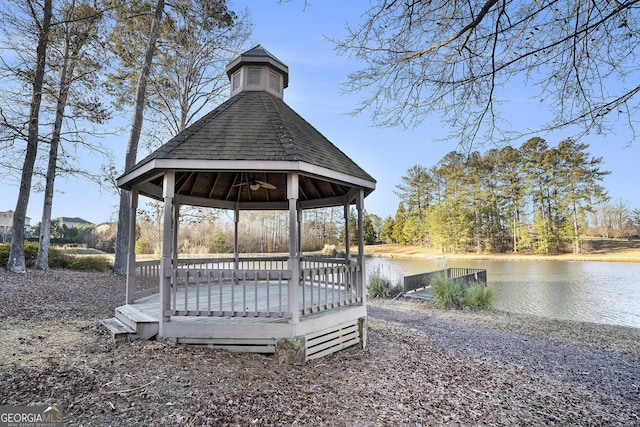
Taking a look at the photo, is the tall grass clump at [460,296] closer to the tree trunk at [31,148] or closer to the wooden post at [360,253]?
the wooden post at [360,253]

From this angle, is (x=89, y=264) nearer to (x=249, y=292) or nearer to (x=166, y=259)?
(x=249, y=292)

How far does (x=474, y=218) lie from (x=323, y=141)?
33921 millimetres

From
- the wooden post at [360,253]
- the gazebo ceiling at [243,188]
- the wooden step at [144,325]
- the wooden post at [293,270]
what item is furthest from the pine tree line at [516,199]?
the wooden step at [144,325]

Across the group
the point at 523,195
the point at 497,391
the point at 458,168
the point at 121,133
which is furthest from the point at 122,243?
the point at 523,195

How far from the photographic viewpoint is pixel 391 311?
9.78 m

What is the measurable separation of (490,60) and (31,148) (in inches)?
535

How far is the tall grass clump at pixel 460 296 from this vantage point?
1074cm

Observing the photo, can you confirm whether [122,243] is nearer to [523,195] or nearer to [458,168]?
[458,168]

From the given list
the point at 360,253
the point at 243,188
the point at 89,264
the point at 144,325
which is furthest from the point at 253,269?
the point at 89,264

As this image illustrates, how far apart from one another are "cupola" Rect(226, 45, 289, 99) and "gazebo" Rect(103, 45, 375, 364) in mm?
21

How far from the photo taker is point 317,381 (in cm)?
398

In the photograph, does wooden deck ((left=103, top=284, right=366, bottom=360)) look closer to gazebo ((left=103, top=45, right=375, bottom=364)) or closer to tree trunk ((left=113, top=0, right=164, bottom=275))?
gazebo ((left=103, top=45, right=375, bottom=364))

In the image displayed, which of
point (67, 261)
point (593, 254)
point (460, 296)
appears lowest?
point (460, 296)

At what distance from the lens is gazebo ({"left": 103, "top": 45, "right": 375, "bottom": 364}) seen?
448 cm
